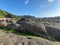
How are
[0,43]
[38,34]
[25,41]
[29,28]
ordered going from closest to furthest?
1. [0,43]
2. [25,41]
3. [38,34]
4. [29,28]

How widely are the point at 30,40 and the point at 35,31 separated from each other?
5.02m

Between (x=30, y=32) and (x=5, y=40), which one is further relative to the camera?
(x=30, y=32)

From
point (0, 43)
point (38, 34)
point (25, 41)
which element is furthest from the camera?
point (38, 34)

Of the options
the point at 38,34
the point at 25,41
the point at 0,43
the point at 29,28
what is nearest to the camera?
the point at 0,43

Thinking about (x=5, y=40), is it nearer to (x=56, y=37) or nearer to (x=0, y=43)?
(x=0, y=43)

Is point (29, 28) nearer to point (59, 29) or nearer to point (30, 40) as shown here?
point (59, 29)

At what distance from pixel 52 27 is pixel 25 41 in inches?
291

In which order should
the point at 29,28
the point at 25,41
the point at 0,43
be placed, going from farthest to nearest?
the point at 29,28 → the point at 25,41 → the point at 0,43

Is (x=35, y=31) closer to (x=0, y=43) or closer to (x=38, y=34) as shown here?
(x=38, y=34)

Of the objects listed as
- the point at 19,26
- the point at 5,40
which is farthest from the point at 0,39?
the point at 19,26

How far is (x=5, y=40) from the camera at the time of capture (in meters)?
11.2

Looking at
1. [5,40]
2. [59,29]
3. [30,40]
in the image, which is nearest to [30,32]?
[59,29]

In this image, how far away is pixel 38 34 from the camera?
16.3 m

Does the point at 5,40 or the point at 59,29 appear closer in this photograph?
the point at 5,40
